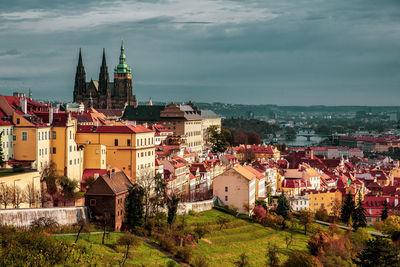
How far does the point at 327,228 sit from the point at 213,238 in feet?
71.7

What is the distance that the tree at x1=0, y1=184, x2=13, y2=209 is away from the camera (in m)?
52.2

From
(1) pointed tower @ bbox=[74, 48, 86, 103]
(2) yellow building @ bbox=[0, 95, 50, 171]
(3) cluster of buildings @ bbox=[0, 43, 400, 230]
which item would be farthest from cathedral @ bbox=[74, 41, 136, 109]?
(2) yellow building @ bbox=[0, 95, 50, 171]

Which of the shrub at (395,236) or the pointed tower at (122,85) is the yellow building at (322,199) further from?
the pointed tower at (122,85)

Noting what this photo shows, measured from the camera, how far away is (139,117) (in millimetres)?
142375

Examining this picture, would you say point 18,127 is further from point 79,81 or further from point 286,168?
point 79,81

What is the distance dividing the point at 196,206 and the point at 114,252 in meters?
20.6

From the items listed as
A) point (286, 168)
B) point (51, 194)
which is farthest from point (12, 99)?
point (286, 168)

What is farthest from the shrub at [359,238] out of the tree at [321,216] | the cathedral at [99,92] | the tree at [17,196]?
the cathedral at [99,92]

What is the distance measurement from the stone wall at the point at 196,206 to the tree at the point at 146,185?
10.9 feet

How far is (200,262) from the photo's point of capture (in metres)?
56.8

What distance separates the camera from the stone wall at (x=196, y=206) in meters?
69.2

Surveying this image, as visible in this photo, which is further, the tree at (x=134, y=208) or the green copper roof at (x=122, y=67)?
the green copper roof at (x=122, y=67)

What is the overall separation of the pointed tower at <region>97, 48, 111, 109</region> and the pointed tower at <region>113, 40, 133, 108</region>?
4.13 meters

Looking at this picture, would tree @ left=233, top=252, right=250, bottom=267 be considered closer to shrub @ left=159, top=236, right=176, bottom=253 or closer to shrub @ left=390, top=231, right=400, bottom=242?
shrub @ left=159, top=236, right=176, bottom=253
